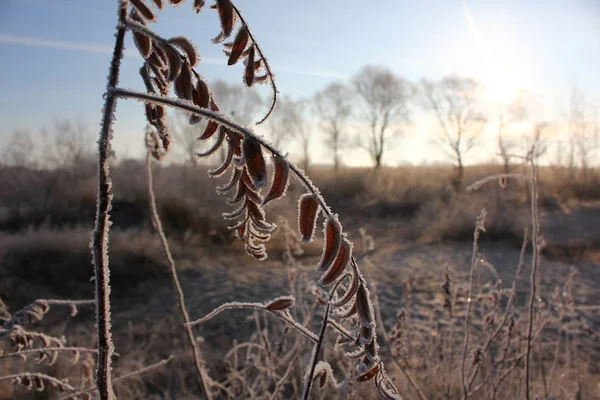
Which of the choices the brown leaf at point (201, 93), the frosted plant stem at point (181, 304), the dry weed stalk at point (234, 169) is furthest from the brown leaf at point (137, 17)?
the frosted plant stem at point (181, 304)

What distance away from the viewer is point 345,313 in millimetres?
625

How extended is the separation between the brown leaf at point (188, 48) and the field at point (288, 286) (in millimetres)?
1161

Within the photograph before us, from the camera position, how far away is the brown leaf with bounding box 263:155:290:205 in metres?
0.55

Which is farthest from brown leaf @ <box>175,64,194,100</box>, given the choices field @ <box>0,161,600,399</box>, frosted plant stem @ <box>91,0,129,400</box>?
field @ <box>0,161,600,399</box>

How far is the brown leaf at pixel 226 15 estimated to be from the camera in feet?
2.10

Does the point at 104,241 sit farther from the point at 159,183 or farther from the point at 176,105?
the point at 159,183

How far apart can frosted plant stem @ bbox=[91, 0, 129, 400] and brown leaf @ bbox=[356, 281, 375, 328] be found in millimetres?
311

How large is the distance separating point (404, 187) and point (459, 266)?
1149cm

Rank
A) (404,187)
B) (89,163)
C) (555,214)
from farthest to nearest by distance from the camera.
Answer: (404,187), (89,163), (555,214)

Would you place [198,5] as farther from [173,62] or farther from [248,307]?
[248,307]

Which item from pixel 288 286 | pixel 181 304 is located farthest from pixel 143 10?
pixel 288 286

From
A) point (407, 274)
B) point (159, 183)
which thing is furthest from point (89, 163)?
point (407, 274)

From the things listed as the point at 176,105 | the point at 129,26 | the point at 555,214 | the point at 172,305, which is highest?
the point at 129,26

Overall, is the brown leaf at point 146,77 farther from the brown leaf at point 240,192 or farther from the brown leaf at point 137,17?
the brown leaf at point 240,192
